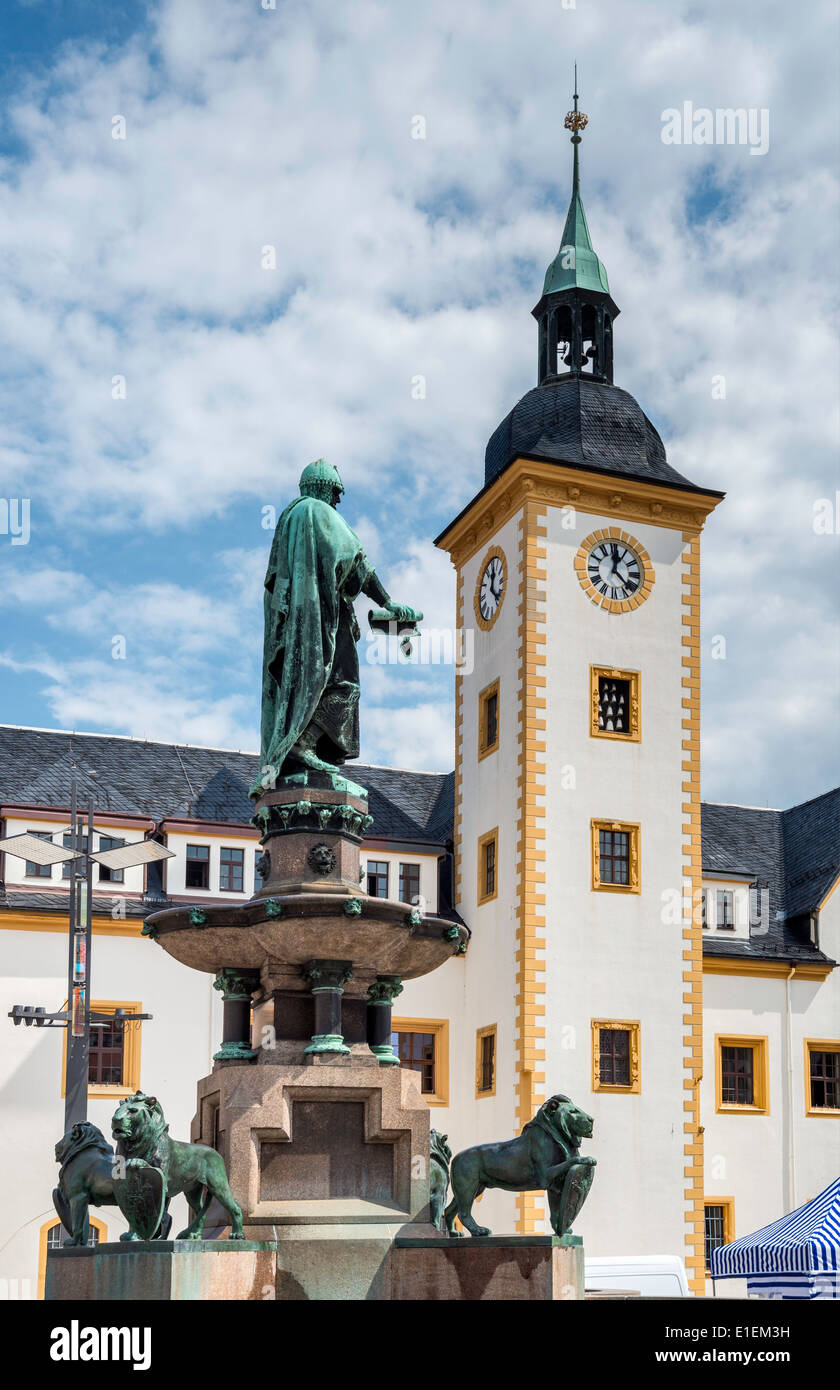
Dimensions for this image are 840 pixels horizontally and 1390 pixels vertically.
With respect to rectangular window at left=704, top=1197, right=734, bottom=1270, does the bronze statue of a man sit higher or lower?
higher

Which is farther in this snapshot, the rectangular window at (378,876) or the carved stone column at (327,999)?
the rectangular window at (378,876)

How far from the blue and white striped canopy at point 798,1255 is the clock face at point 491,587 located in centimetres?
1762

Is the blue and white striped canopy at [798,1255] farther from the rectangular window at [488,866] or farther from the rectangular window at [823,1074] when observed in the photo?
the rectangular window at [823,1074]

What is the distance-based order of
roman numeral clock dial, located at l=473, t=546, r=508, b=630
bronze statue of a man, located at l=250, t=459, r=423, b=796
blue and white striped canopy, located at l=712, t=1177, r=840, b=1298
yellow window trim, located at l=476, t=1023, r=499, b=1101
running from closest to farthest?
bronze statue of a man, located at l=250, t=459, r=423, b=796, blue and white striped canopy, located at l=712, t=1177, r=840, b=1298, yellow window trim, located at l=476, t=1023, r=499, b=1101, roman numeral clock dial, located at l=473, t=546, r=508, b=630

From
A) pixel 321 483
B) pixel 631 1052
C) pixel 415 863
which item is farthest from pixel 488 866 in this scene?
pixel 321 483

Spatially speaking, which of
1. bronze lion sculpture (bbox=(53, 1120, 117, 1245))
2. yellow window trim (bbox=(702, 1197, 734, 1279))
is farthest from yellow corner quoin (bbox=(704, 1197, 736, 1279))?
bronze lion sculpture (bbox=(53, 1120, 117, 1245))

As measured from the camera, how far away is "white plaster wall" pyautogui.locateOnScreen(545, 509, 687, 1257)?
1291 inches

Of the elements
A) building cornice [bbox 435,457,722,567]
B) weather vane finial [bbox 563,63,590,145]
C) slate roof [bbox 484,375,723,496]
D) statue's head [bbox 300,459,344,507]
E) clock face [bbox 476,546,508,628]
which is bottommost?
statue's head [bbox 300,459,344,507]

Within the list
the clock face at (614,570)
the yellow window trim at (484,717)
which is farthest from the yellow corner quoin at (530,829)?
the yellow window trim at (484,717)

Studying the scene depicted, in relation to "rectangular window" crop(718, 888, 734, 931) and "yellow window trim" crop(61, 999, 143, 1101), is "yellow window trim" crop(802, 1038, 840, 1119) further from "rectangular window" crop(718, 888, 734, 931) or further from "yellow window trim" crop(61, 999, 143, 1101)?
"yellow window trim" crop(61, 999, 143, 1101)

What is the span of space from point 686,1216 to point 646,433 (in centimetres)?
1672

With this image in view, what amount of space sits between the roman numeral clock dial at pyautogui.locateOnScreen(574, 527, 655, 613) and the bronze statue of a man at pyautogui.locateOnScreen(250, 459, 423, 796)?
919 inches

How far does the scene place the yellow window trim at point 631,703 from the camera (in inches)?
1383
